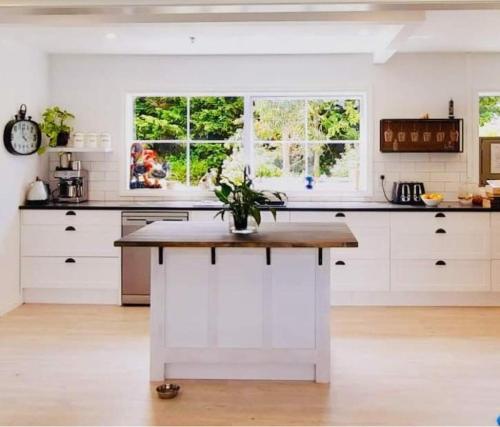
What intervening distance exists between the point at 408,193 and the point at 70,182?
3391 millimetres

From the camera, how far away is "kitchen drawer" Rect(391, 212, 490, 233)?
513 cm

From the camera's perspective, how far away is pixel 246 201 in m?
3.38

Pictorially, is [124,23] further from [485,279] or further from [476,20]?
[485,279]

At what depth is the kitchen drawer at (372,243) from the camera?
5.17m

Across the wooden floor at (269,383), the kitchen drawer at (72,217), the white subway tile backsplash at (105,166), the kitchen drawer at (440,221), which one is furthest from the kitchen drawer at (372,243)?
the white subway tile backsplash at (105,166)

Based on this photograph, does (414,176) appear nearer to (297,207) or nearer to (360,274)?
(360,274)

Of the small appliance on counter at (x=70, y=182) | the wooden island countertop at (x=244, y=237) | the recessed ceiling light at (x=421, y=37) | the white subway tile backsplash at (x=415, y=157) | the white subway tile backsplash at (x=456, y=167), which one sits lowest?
the wooden island countertop at (x=244, y=237)

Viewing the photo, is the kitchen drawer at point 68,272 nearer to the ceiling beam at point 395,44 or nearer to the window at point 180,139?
the window at point 180,139

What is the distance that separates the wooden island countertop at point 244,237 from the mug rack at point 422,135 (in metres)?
2.22

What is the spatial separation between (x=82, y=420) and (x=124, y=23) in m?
2.83

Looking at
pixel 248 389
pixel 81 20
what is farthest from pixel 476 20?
pixel 248 389

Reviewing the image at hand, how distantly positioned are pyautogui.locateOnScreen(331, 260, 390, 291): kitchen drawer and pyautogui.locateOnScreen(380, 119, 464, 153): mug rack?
1.24 metres

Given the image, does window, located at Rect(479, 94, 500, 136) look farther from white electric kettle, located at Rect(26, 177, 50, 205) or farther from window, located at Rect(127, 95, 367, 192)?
white electric kettle, located at Rect(26, 177, 50, 205)

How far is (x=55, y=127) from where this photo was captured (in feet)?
18.2
